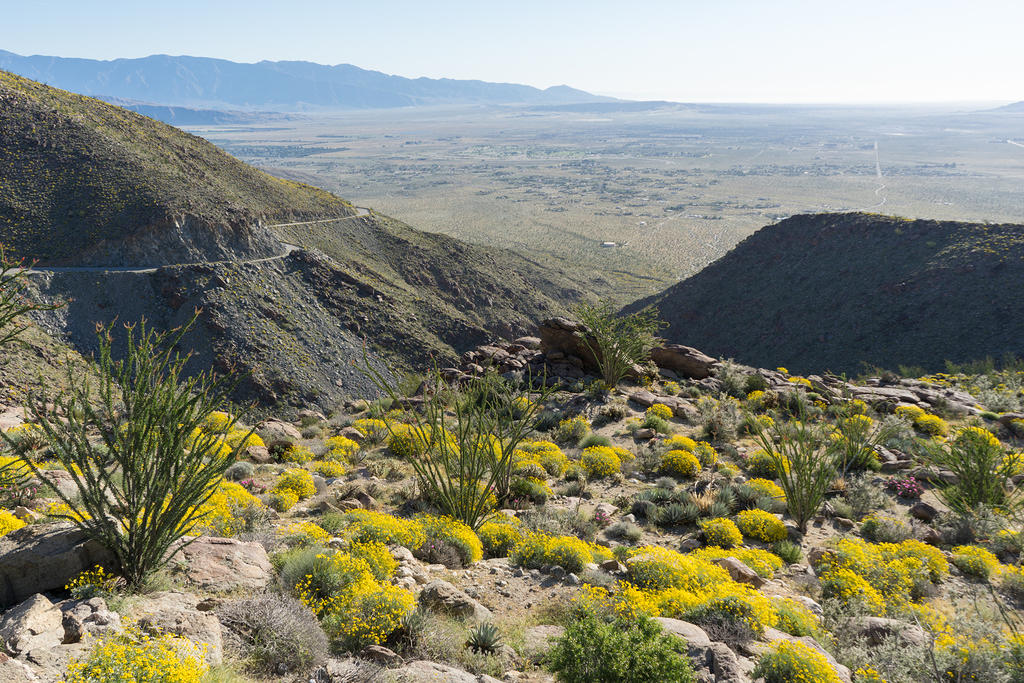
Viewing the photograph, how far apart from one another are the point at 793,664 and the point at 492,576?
12.4ft

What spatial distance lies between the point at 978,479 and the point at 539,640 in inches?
383

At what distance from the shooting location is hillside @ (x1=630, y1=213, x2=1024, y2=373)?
30203mm

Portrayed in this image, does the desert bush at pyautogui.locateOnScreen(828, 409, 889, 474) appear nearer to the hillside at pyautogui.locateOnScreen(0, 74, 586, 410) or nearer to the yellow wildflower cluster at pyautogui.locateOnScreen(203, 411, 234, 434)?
the yellow wildflower cluster at pyautogui.locateOnScreen(203, 411, 234, 434)

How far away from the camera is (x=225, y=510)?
807cm

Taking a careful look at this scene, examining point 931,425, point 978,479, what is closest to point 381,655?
point 978,479

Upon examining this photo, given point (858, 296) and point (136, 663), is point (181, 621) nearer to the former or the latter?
point (136, 663)

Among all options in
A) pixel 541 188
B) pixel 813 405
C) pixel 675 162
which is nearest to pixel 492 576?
pixel 813 405

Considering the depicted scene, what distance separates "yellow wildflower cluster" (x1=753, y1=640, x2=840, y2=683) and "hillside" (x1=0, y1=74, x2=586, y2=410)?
21171mm

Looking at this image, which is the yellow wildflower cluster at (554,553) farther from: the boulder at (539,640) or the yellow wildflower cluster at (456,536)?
the boulder at (539,640)

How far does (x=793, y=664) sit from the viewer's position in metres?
5.06

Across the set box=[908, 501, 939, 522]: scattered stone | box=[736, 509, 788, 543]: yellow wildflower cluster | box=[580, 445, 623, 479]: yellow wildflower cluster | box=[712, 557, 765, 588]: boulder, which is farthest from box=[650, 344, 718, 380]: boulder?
box=[712, 557, 765, 588]: boulder

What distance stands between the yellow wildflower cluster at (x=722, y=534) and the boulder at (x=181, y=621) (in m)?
7.32

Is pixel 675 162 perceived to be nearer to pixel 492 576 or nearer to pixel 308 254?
pixel 308 254

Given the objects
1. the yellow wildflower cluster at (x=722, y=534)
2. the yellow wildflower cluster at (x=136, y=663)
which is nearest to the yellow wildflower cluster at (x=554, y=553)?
the yellow wildflower cluster at (x=722, y=534)
